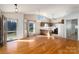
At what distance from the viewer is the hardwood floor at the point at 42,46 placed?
2.03 m

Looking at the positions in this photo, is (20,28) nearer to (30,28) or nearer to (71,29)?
(30,28)

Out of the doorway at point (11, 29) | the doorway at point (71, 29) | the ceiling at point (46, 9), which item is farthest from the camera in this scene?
the doorway at point (71, 29)

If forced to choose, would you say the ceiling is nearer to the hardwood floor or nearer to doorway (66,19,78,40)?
doorway (66,19,78,40)

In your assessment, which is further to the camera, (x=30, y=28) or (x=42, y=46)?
(x=30, y=28)

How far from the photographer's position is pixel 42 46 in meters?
2.12

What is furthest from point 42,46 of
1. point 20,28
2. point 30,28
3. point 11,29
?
point 11,29

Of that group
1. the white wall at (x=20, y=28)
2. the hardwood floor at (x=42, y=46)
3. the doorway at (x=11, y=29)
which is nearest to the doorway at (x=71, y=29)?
the hardwood floor at (x=42, y=46)

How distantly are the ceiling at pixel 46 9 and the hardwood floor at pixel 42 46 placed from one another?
1.61ft

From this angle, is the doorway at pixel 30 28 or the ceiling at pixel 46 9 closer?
the ceiling at pixel 46 9

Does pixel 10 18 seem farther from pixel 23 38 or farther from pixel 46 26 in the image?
pixel 46 26

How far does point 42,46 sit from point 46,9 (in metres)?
0.71

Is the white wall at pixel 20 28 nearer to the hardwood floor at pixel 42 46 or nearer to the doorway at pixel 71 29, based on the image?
the hardwood floor at pixel 42 46
